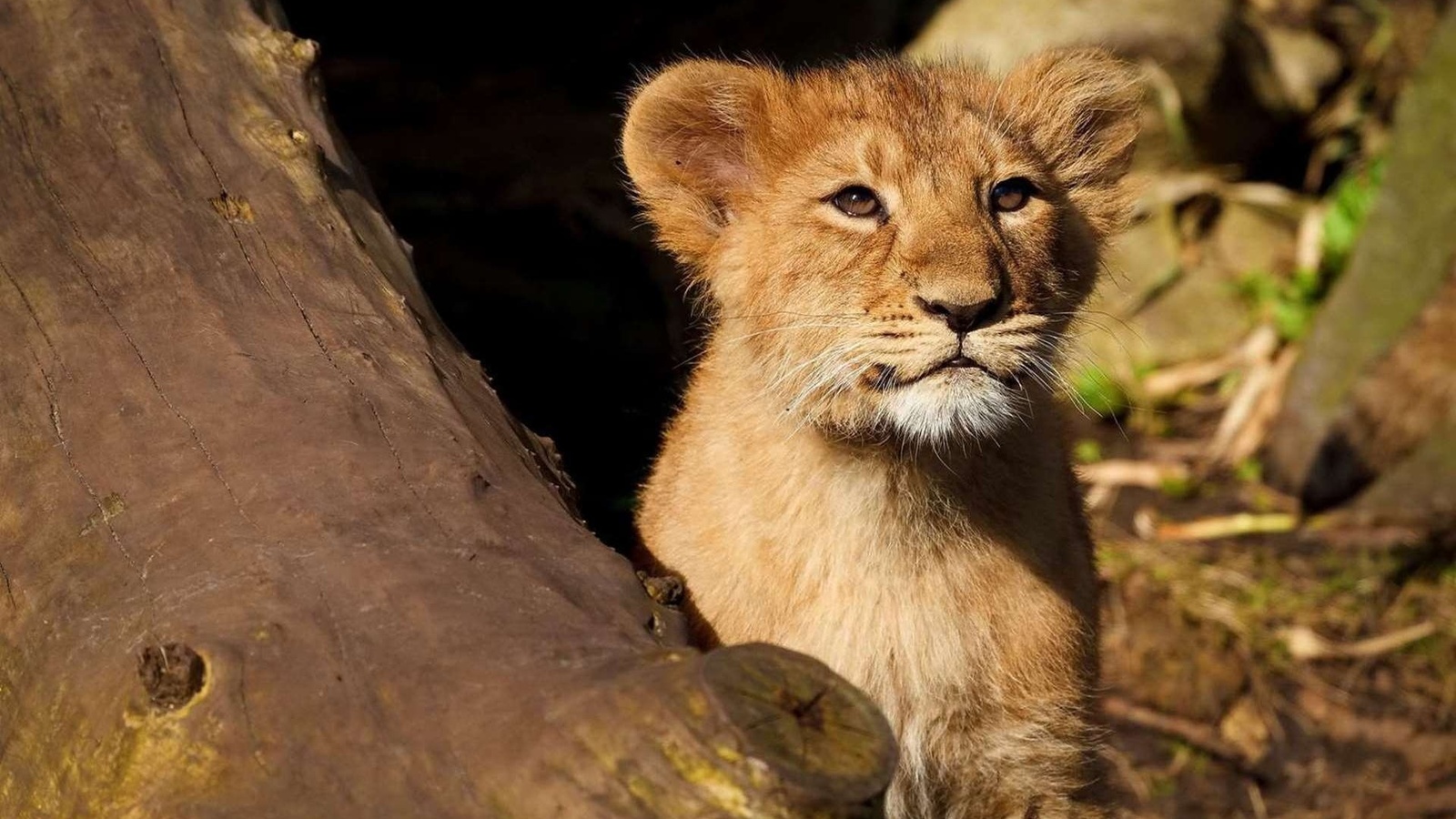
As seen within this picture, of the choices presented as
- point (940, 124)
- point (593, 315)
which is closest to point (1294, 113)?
point (593, 315)

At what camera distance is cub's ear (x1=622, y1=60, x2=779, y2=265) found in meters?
4.00

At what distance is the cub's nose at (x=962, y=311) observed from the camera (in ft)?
11.4

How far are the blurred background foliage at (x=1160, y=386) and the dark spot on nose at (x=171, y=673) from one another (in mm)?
3048

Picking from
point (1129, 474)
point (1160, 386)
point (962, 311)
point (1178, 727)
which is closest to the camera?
point (962, 311)

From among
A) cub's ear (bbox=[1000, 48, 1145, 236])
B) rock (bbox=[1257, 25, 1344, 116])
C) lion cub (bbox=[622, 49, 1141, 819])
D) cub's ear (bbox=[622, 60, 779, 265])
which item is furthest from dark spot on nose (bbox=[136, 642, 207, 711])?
rock (bbox=[1257, 25, 1344, 116])

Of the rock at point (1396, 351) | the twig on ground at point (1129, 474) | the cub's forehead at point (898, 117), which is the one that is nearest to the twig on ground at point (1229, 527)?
the rock at point (1396, 351)

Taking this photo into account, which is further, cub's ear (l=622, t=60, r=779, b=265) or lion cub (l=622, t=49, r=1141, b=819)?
cub's ear (l=622, t=60, r=779, b=265)

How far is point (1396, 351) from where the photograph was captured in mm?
7215

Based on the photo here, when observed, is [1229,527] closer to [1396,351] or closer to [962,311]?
[1396,351]

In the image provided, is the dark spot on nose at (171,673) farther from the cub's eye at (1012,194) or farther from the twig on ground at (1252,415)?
the twig on ground at (1252,415)

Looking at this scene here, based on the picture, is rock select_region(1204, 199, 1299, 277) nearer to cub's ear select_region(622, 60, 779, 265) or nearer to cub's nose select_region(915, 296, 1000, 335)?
cub's ear select_region(622, 60, 779, 265)

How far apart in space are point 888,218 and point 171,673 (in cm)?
192

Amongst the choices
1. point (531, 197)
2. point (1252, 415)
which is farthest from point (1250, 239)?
point (531, 197)

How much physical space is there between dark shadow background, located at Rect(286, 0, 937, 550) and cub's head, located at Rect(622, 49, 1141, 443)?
2161 millimetres
